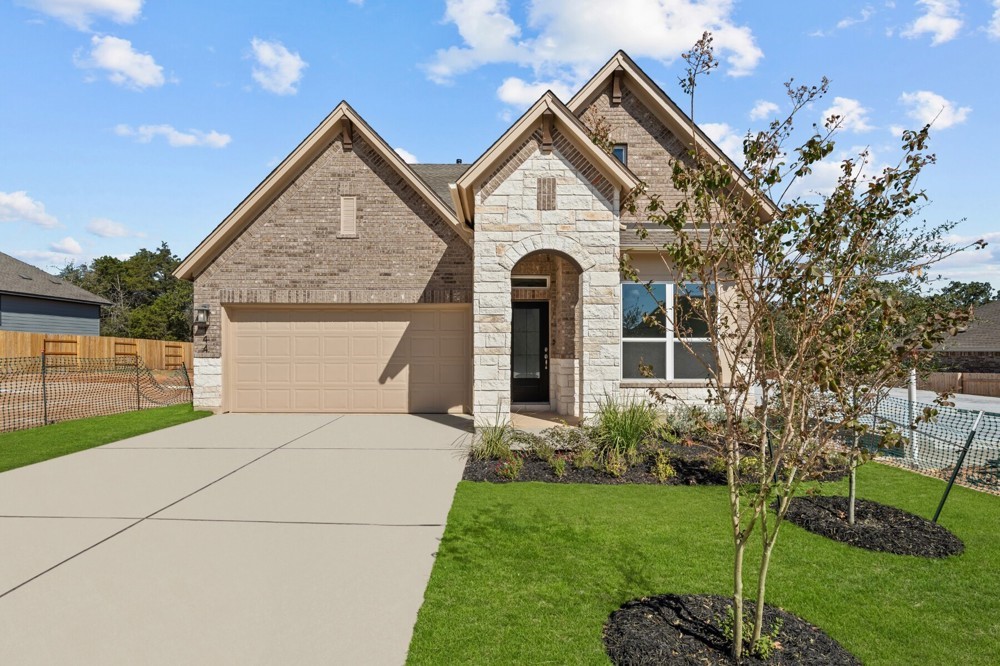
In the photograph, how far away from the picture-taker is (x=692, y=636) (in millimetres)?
3137

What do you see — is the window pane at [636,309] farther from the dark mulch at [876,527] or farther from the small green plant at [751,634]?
the small green plant at [751,634]

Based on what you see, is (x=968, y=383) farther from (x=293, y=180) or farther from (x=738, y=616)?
(x=293, y=180)

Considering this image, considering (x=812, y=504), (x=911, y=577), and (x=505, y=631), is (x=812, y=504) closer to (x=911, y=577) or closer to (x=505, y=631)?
(x=911, y=577)

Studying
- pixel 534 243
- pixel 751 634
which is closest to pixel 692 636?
pixel 751 634

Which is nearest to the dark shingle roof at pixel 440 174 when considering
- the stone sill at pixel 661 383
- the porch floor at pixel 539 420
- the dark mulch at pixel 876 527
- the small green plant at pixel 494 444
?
the porch floor at pixel 539 420

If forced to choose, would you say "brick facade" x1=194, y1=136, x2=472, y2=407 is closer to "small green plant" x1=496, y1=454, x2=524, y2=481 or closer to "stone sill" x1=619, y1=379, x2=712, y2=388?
"stone sill" x1=619, y1=379, x2=712, y2=388

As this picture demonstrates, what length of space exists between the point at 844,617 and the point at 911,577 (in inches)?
44.3

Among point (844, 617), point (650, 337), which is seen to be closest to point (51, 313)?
point (650, 337)

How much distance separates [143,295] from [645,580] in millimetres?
60540

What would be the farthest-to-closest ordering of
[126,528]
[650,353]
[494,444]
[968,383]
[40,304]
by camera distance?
1. [40,304]
2. [968,383]
3. [650,353]
4. [494,444]
5. [126,528]

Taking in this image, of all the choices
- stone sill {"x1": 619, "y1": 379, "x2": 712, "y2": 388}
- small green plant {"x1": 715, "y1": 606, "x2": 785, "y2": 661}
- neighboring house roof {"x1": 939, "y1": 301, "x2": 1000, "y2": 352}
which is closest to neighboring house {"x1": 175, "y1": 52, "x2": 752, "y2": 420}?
stone sill {"x1": 619, "y1": 379, "x2": 712, "y2": 388}

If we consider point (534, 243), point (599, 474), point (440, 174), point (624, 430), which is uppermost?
point (440, 174)

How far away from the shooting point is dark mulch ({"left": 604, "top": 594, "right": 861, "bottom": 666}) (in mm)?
2928

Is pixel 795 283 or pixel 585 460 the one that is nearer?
pixel 795 283
